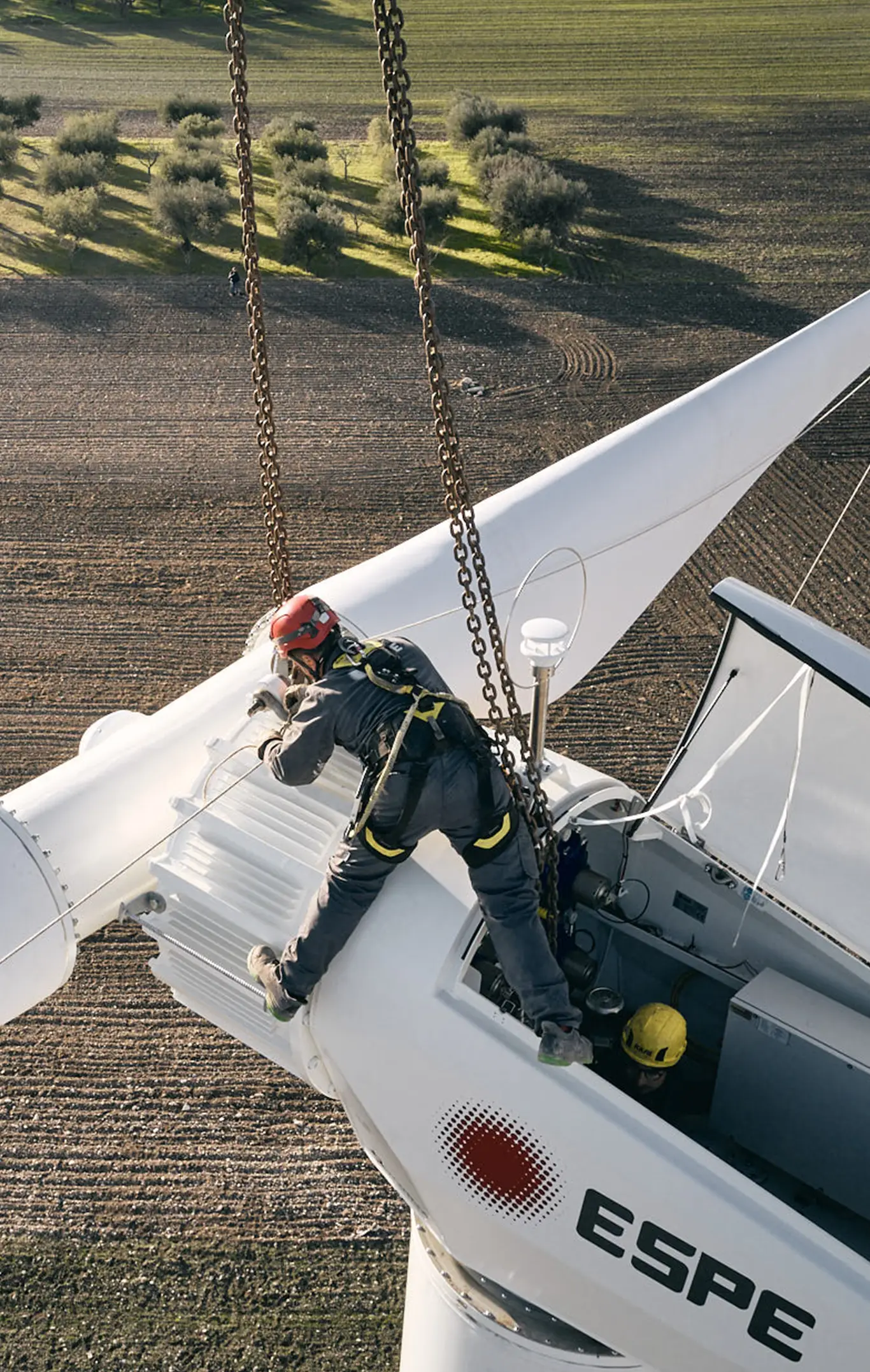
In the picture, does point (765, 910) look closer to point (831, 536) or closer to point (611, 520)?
point (611, 520)

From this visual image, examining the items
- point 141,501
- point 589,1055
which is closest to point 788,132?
point 141,501

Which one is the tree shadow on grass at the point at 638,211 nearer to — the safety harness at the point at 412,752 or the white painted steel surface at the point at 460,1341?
the safety harness at the point at 412,752

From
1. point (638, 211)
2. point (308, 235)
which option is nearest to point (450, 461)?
point (308, 235)

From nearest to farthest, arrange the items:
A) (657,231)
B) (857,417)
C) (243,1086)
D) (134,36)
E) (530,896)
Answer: (530,896) → (243,1086) → (857,417) → (657,231) → (134,36)

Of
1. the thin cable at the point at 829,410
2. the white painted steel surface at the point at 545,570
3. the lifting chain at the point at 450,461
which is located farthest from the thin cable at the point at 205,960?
the thin cable at the point at 829,410

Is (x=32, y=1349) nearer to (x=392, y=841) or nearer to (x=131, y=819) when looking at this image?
(x=131, y=819)

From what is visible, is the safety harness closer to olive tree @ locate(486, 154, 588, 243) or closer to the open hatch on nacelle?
the open hatch on nacelle
